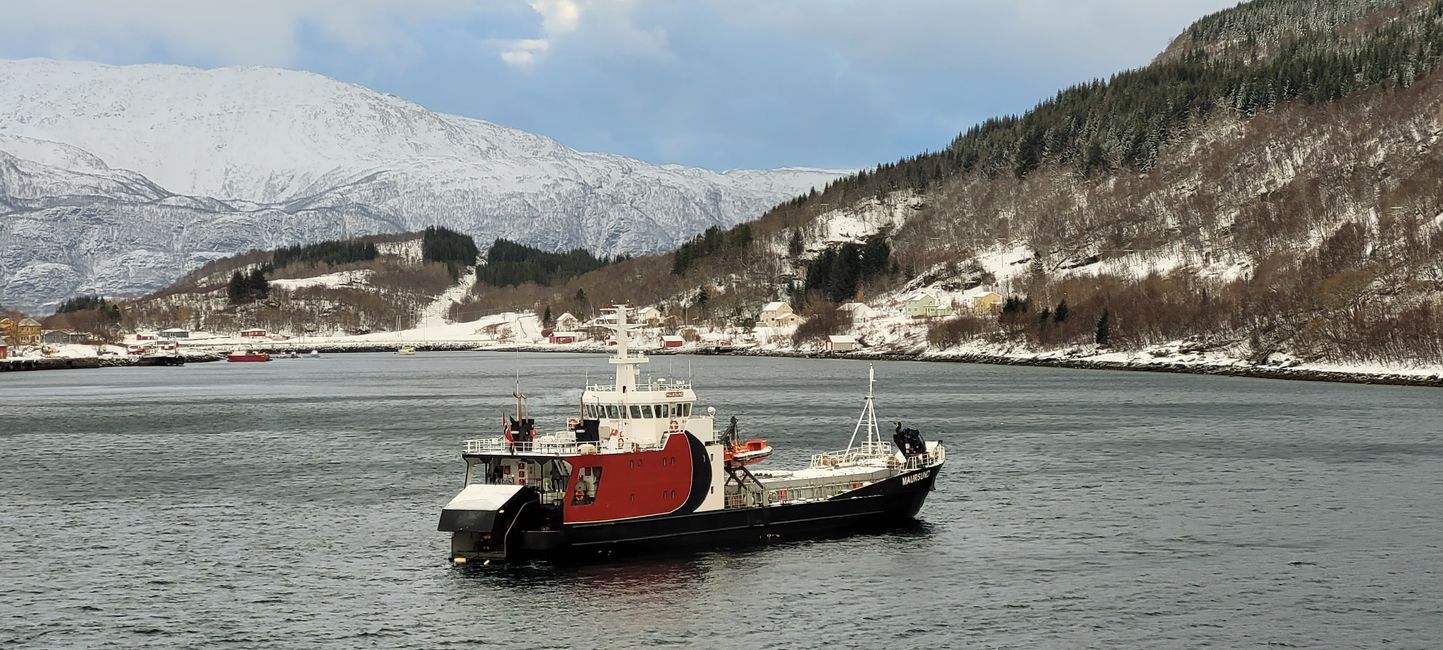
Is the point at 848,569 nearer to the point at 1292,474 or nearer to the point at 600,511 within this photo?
the point at 600,511

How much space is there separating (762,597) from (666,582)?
13.4 ft

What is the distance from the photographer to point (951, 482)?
8288 centimetres

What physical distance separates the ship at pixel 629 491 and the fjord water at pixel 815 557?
1211 mm

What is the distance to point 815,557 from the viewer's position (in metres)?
58.7

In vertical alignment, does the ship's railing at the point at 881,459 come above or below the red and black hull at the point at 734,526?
above

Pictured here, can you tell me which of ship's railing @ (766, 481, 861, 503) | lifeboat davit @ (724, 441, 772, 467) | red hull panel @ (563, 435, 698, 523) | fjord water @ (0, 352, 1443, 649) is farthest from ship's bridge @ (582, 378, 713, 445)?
fjord water @ (0, 352, 1443, 649)

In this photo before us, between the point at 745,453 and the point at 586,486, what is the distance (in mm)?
14086

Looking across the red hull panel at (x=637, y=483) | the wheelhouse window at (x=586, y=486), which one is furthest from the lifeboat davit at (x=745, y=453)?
the wheelhouse window at (x=586, y=486)

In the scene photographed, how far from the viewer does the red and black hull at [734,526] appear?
56.5m

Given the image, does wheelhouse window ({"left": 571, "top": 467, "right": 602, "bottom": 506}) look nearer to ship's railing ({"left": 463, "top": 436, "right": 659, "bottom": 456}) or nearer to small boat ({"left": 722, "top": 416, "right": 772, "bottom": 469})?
ship's railing ({"left": 463, "top": 436, "right": 659, "bottom": 456})

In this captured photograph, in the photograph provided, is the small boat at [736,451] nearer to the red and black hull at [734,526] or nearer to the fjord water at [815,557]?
the red and black hull at [734,526]

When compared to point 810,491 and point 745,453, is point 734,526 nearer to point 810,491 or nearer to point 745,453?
point 810,491

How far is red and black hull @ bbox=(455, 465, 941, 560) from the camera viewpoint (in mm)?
56500

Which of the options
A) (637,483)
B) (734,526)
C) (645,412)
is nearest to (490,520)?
(637,483)
